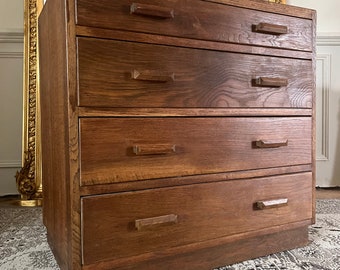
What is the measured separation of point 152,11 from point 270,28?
14.3 inches

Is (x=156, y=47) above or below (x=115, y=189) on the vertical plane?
above

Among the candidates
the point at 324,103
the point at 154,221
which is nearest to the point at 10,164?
the point at 154,221

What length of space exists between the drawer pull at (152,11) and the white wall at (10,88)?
1.23 metres

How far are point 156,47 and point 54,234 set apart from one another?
57cm

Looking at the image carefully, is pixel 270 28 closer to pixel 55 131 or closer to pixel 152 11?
pixel 152 11

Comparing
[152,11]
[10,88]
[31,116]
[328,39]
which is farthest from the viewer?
[328,39]

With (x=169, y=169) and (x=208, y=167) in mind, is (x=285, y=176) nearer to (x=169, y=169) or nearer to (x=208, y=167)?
(x=208, y=167)

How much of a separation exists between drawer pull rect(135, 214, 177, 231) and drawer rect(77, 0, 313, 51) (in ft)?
1.41

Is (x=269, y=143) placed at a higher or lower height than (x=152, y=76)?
lower

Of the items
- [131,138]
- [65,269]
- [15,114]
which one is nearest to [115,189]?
[131,138]

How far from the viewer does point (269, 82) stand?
1.01m

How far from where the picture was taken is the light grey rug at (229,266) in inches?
38.7

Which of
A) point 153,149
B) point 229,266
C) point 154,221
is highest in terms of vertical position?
point 153,149

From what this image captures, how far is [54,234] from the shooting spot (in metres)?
0.99
